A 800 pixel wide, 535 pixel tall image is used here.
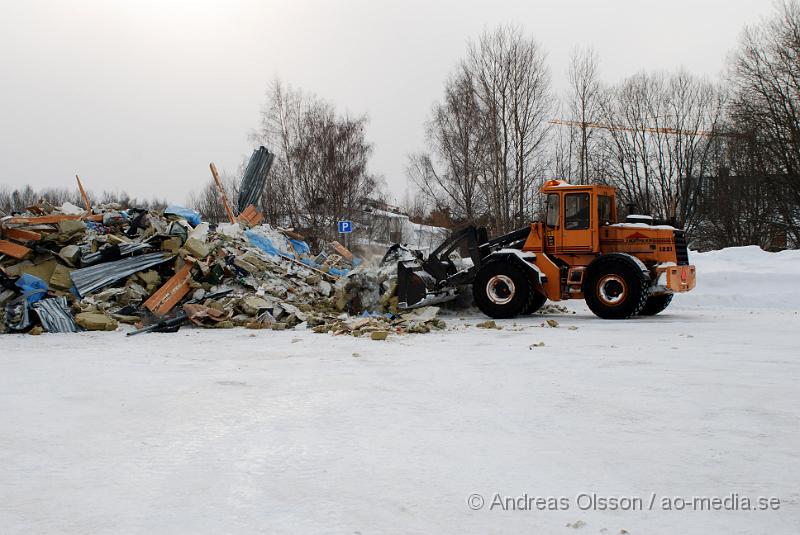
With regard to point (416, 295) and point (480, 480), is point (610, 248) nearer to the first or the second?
point (416, 295)

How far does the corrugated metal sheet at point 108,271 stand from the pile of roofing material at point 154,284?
2 centimetres

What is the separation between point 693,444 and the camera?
450 centimetres

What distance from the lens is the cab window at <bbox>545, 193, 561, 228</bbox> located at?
13562 mm

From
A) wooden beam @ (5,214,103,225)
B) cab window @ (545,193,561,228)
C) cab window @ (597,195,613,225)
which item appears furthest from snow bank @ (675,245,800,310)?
wooden beam @ (5,214,103,225)

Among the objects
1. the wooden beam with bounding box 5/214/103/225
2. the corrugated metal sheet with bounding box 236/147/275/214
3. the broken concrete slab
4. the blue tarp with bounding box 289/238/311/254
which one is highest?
the corrugated metal sheet with bounding box 236/147/275/214

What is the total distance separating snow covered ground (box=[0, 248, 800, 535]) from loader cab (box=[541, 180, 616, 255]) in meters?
4.50

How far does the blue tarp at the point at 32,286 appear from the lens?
12.8 m

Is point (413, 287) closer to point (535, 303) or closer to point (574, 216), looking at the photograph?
point (535, 303)

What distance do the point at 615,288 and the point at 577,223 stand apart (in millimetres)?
1606

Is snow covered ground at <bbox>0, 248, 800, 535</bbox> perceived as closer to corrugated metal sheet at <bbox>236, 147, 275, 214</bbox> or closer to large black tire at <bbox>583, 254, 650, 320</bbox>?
large black tire at <bbox>583, 254, 650, 320</bbox>

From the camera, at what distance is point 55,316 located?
12195mm

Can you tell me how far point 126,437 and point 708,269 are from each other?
53.0 feet

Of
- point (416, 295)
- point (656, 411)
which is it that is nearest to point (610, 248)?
point (416, 295)


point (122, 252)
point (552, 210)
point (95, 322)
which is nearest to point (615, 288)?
point (552, 210)
